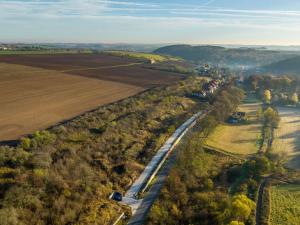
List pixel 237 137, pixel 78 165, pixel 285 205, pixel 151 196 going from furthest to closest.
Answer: pixel 237 137 < pixel 78 165 < pixel 285 205 < pixel 151 196

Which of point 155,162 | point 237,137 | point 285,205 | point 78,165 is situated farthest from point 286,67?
point 78,165

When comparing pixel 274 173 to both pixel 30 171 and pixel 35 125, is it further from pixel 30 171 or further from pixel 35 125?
pixel 35 125

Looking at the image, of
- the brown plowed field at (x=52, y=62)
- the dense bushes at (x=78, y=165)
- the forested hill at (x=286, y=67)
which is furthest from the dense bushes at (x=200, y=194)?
the forested hill at (x=286, y=67)

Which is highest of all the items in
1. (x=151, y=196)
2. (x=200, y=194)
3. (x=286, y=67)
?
(x=286, y=67)

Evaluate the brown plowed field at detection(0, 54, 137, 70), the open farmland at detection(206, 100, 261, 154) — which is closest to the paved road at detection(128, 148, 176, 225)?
the open farmland at detection(206, 100, 261, 154)

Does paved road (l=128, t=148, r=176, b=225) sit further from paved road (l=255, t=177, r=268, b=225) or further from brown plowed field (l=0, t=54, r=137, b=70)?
brown plowed field (l=0, t=54, r=137, b=70)

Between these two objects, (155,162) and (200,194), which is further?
(155,162)

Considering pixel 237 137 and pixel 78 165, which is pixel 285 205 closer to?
pixel 78 165

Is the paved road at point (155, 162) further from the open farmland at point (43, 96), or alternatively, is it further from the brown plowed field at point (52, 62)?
the brown plowed field at point (52, 62)

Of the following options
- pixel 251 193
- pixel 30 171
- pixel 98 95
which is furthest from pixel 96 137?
pixel 98 95
